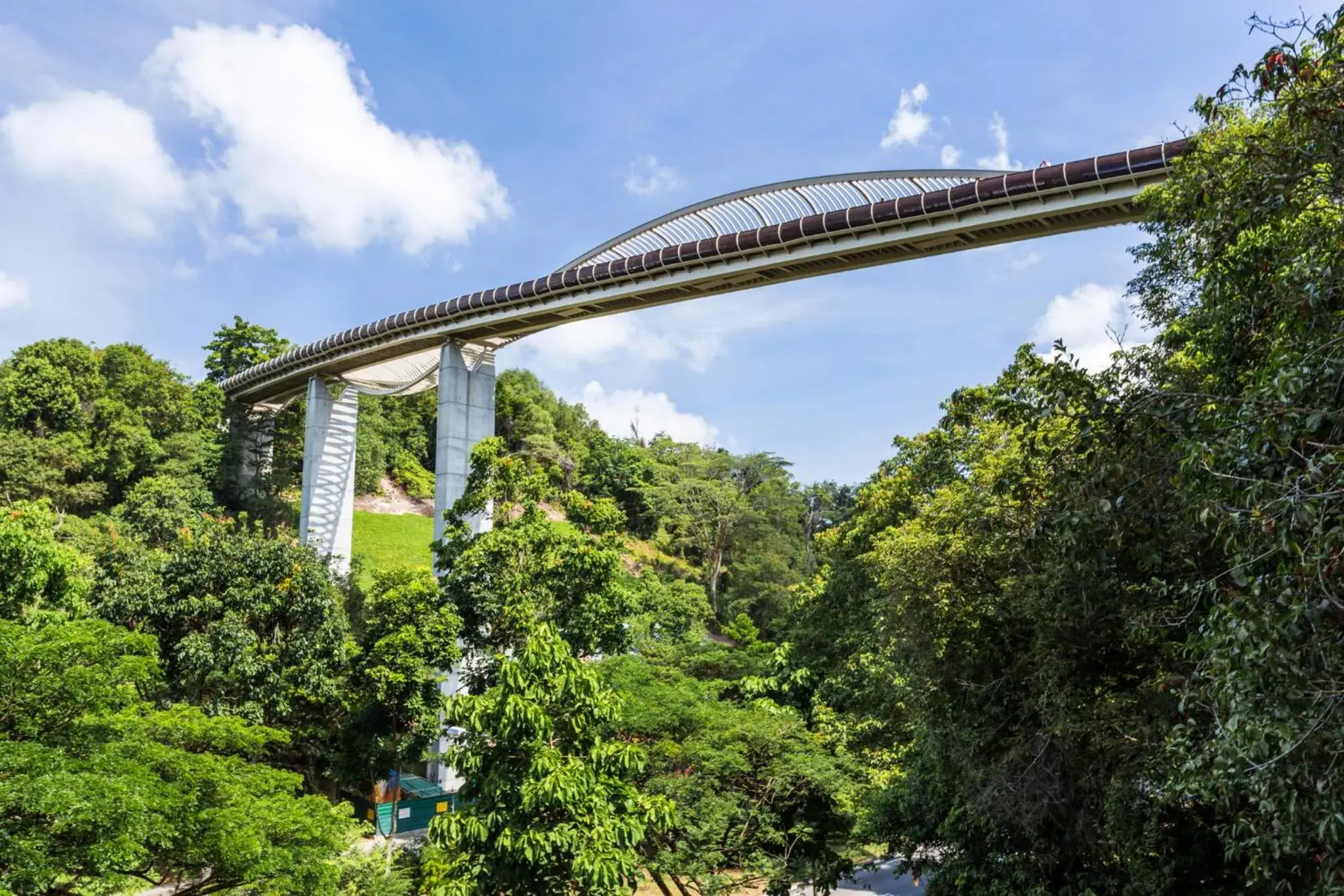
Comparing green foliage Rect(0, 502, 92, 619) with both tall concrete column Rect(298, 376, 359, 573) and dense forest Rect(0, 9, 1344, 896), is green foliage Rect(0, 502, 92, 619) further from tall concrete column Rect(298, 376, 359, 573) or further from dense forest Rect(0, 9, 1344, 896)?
tall concrete column Rect(298, 376, 359, 573)

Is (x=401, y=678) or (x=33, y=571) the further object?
(x=401, y=678)

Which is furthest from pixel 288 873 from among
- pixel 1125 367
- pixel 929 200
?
pixel 929 200

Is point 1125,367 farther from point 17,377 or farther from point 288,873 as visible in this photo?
point 17,377

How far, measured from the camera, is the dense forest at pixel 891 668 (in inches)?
161

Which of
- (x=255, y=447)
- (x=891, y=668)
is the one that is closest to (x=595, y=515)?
(x=891, y=668)

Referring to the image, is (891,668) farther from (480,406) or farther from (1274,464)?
(480,406)

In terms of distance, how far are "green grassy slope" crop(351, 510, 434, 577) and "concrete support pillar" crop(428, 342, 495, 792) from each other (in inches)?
411

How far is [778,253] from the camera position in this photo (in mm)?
18844

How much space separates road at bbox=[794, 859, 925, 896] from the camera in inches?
623

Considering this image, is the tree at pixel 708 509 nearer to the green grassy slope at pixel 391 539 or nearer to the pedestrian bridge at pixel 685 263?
the green grassy slope at pixel 391 539

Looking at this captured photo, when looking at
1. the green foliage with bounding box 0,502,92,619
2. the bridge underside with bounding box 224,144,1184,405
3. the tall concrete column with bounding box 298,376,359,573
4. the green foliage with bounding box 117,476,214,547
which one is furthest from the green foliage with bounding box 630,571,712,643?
the green foliage with bounding box 117,476,214,547

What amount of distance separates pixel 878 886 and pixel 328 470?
70.7ft

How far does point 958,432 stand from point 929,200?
5.18m

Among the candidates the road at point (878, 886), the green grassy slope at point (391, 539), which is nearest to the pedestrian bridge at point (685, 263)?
the green grassy slope at point (391, 539)
